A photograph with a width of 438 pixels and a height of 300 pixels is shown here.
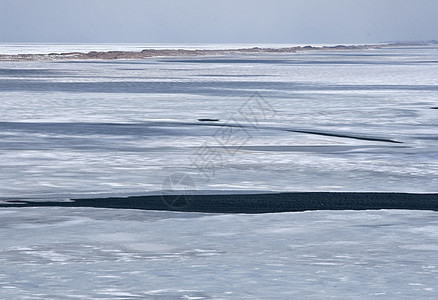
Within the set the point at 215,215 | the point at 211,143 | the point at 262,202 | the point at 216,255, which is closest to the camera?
the point at 216,255

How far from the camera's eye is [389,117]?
69.4ft

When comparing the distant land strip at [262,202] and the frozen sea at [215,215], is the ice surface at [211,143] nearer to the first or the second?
the frozen sea at [215,215]

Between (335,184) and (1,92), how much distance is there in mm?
20233

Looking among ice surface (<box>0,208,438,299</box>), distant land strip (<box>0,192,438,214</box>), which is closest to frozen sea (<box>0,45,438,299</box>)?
ice surface (<box>0,208,438,299</box>)

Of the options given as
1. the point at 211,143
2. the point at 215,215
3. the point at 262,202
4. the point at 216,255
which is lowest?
the point at 216,255

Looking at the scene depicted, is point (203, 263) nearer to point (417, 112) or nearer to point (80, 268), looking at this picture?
point (80, 268)

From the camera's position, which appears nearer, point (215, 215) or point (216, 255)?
point (216, 255)

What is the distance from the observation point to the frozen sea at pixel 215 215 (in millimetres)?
6645

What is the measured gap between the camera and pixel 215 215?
9.23m

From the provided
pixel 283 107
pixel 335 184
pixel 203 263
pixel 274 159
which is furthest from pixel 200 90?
pixel 203 263

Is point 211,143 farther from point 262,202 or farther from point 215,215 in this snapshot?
point 215,215

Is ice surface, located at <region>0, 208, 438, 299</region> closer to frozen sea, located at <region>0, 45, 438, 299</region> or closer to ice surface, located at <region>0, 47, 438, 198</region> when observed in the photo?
frozen sea, located at <region>0, 45, 438, 299</region>

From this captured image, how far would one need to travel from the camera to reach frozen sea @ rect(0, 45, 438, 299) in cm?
664

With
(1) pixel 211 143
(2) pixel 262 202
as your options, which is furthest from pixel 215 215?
(1) pixel 211 143
